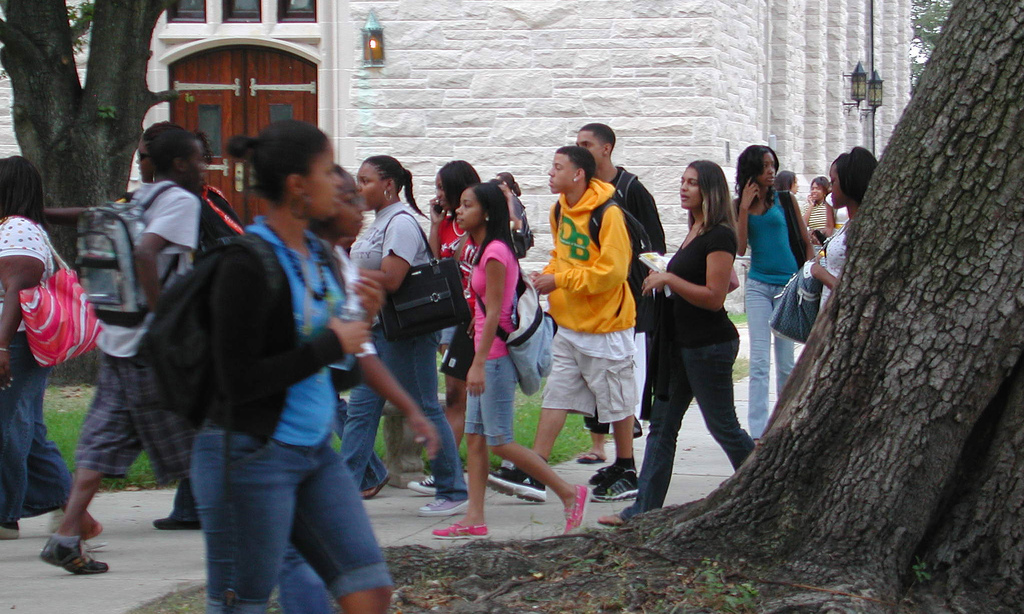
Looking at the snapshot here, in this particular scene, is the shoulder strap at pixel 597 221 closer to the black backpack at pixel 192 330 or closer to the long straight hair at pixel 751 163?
the long straight hair at pixel 751 163

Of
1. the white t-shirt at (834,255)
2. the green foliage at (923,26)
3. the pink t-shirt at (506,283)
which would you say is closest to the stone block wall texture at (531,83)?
the white t-shirt at (834,255)

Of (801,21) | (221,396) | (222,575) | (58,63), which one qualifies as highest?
(801,21)

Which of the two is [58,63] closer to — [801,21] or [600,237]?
[600,237]

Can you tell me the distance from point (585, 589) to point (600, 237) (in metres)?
2.30

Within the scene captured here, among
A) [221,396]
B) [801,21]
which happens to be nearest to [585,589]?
[221,396]

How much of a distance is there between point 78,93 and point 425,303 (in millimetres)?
5226

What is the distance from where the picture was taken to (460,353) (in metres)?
6.26

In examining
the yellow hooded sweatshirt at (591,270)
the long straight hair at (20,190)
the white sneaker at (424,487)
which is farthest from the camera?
the white sneaker at (424,487)

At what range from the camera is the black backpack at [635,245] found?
6199 millimetres

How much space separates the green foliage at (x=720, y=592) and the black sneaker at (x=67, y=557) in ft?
8.40

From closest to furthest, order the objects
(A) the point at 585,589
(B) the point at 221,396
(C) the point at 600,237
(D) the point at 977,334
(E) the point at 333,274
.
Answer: (B) the point at 221,396
(E) the point at 333,274
(D) the point at 977,334
(A) the point at 585,589
(C) the point at 600,237

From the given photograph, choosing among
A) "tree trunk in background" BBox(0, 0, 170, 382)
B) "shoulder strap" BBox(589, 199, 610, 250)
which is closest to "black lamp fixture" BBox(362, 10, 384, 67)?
"tree trunk in background" BBox(0, 0, 170, 382)

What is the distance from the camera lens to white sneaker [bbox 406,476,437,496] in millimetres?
6977

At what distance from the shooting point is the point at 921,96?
13.4ft
